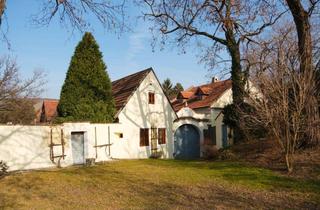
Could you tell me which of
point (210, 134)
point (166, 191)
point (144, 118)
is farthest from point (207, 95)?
point (166, 191)

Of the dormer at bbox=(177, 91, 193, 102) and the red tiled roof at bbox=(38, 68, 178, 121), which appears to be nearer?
the red tiled roof at bbox=(38, 68, 178, 121)

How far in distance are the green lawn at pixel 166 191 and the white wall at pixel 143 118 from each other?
901 cm

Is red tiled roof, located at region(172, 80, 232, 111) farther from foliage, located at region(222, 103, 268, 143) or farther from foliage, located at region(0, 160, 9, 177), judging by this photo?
foliage, located at region(0, 160, 9, 177)

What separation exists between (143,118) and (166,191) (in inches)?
554

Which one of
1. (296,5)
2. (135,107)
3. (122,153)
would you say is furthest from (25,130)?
(296,5)

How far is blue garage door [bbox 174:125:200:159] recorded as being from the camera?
1009 inches

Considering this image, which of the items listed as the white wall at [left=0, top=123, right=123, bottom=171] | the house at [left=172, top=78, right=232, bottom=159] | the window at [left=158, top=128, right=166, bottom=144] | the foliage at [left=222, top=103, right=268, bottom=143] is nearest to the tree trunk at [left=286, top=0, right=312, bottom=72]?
the foliage at [left=222, top=103, right=268, bottom=143]

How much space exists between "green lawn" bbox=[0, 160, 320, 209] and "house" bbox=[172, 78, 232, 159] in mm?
11339

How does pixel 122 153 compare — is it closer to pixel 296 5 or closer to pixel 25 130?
pixel 25 130

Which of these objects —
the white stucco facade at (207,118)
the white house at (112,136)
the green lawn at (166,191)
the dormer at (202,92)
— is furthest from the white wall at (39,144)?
the dormer at (202,92)

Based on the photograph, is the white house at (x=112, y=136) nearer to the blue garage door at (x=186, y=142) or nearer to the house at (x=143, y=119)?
the house at (x=143, y=119)

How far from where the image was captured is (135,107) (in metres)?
22.8

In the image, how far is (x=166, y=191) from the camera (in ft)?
30.5

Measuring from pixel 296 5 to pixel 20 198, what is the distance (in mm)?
13702
